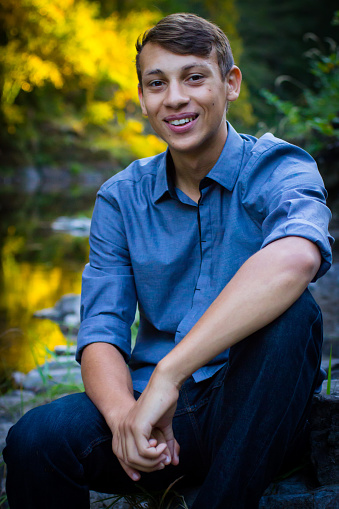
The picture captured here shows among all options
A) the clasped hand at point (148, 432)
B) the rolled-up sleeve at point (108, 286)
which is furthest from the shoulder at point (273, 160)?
the clasped hand at point (148, 432)

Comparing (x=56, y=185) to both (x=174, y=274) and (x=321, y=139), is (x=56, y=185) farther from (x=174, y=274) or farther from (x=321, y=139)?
(x=174, y=274)

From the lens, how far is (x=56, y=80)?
60.1 ft

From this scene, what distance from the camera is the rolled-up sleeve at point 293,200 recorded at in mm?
1298

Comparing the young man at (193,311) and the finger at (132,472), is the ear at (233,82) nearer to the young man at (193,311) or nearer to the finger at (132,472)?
the young man at (193,311)

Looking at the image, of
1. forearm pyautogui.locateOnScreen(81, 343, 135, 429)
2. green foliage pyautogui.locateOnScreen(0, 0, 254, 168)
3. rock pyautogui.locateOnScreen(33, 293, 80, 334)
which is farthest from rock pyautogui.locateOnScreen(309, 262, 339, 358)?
green foliage pyautogui.locateOnScreen(0, 0, 254, 168)

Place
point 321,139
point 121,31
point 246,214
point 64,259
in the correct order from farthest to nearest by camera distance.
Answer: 1. point 121,31
2. point 64,259
3. point 321,139
4. point 246,214

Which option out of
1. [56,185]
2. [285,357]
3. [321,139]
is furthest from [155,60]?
[56,185]

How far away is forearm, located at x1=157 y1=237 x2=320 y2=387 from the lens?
3.96ft

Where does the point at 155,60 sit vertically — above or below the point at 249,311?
above

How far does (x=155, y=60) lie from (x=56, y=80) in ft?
58.4

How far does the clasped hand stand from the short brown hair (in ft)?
3.03

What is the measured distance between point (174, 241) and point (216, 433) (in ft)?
1.81

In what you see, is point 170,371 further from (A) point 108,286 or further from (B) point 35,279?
(B) point 35,279

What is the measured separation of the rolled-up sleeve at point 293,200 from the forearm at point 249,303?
0.04 m
